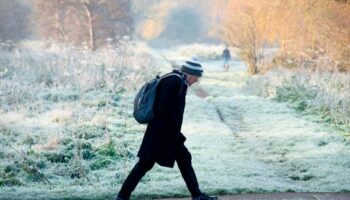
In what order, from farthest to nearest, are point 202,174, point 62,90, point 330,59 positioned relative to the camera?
point 330,59 < point 62,90 < point 202,174

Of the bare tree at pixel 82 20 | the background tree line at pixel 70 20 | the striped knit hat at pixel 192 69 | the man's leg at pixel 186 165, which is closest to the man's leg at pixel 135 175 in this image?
the man's leg at pixel 186 165

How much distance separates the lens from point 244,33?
29250mm

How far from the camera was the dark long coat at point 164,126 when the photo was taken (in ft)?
19.5

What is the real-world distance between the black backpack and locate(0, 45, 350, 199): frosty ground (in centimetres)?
176

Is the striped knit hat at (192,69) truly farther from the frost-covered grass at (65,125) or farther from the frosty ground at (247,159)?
the frost-covered grass at (65,125)

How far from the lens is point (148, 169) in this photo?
243 inches

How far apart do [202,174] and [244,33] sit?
70.9ft

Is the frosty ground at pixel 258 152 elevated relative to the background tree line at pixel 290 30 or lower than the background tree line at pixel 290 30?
lower

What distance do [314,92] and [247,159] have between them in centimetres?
741

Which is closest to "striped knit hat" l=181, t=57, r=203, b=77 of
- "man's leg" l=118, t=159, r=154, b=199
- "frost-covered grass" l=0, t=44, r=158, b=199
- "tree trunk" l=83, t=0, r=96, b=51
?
"man's leg" l=118, t=159, r=154, b=199

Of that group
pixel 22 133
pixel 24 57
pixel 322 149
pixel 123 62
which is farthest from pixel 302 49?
pixel 22 133

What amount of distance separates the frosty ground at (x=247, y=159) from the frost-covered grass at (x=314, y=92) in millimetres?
522

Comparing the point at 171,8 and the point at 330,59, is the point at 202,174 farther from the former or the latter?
the point at 171,8

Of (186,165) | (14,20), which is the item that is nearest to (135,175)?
(186,165)
